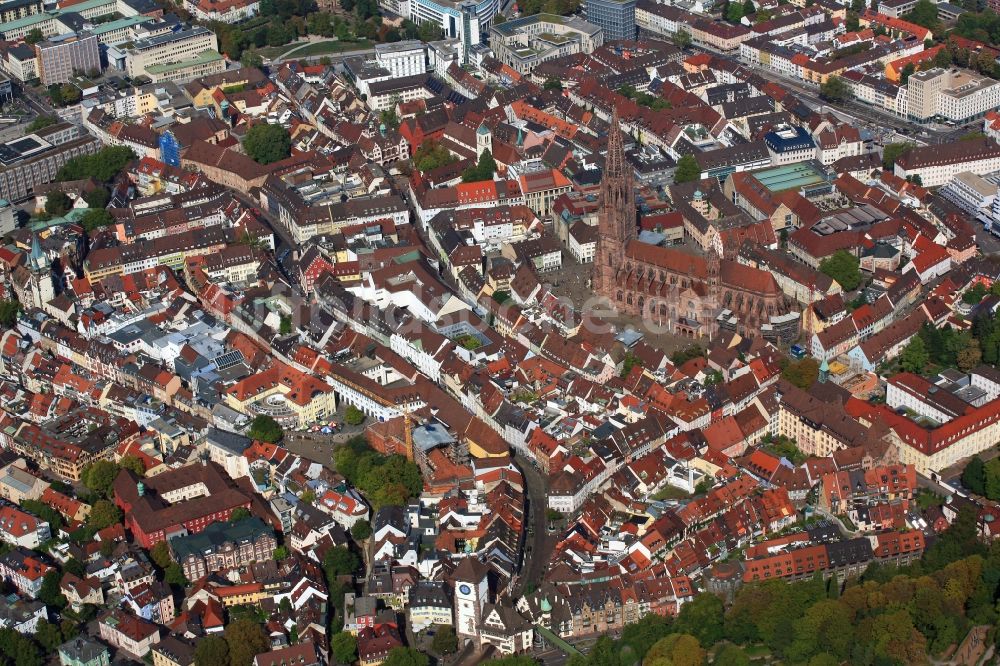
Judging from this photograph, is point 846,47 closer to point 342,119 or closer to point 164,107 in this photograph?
point 342,119

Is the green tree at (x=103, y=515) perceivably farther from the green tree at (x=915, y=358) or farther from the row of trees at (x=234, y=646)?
the green tree at (x=915, y=358)

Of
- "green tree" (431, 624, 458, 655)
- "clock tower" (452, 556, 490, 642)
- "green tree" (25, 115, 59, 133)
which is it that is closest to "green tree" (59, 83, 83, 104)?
"green tree" (25, 115, 59, 133)

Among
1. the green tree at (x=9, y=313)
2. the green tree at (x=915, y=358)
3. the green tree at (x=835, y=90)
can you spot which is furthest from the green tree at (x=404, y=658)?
the green tree at (x=835, y=90)

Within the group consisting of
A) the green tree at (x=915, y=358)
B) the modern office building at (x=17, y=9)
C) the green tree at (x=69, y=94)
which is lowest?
the green tree at (x=69, y=94)

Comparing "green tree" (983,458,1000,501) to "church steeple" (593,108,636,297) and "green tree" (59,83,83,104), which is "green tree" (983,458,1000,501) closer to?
"church steeple" (593,108,636,297)

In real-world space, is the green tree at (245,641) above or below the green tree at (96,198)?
above

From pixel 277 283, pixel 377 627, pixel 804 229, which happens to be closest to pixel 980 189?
pixel 804 229
